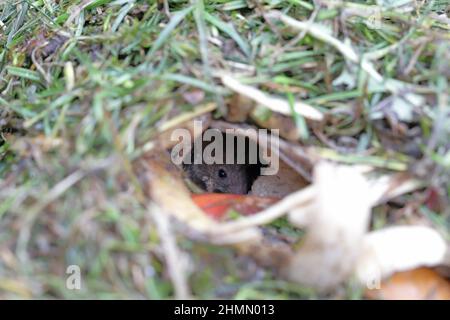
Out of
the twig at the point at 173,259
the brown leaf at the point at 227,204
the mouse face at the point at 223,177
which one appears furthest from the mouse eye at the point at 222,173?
the twig at the point at 173,259

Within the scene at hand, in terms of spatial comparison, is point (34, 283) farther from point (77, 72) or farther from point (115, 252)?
point (77, 72)

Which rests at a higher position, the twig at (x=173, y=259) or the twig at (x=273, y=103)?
the twig at (x=273, y=103)

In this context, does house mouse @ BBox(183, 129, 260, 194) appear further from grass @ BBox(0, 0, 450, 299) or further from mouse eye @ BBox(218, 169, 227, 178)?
grass @ BBox(0, 0, 450, 299)

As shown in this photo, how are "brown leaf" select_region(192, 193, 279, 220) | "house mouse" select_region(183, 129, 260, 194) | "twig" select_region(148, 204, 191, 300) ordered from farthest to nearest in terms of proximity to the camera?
1. "house mouse" select_region(183, 129, 260, 194)
2. "brown leaf" select_region(192, 193, 279, 220)
3. "twig" select_region(148, 204, 191, 300)

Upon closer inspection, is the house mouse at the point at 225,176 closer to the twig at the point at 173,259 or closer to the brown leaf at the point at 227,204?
the brown leaf at the point at 227,204

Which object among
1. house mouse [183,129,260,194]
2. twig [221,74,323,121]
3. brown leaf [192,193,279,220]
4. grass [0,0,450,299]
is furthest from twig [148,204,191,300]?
house mouse [183,129,260,194]
